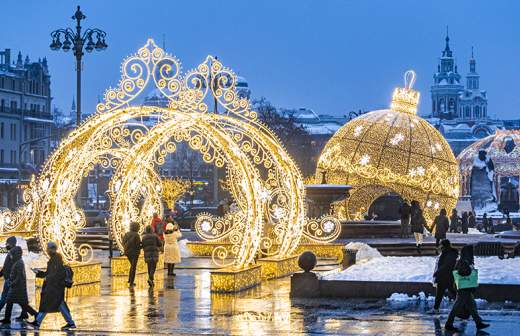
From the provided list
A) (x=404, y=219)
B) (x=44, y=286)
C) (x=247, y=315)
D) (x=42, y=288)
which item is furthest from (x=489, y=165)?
(x=44, y=286)

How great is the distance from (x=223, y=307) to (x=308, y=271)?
2.29 meters

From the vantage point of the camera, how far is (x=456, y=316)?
58.4ft

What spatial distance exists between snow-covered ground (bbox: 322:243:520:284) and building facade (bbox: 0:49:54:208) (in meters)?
75.1

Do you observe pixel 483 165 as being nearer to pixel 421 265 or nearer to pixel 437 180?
pixel 437 180

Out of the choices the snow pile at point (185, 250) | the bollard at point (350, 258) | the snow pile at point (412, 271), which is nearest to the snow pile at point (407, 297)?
the snow pile at point (412, 271)

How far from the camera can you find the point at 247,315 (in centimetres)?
1952

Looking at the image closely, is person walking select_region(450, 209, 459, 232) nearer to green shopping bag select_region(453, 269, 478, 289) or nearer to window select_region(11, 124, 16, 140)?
green shopping bag select_region(453, 269, 478, 289)

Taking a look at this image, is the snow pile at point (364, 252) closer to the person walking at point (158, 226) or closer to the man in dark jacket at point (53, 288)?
the person walking at point (158, 226)

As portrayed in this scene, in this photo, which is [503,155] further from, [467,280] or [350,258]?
[467,280]

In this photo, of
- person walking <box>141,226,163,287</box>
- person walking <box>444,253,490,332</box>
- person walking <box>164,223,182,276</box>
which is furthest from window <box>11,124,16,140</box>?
person walking <box>444,253,490,332</box>

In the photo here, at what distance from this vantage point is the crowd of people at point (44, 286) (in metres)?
17.7

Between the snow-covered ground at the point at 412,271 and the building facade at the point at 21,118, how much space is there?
7510 cm

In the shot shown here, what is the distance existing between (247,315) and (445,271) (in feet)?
10.6

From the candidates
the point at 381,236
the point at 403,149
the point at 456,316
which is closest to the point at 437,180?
the point at 403,149
